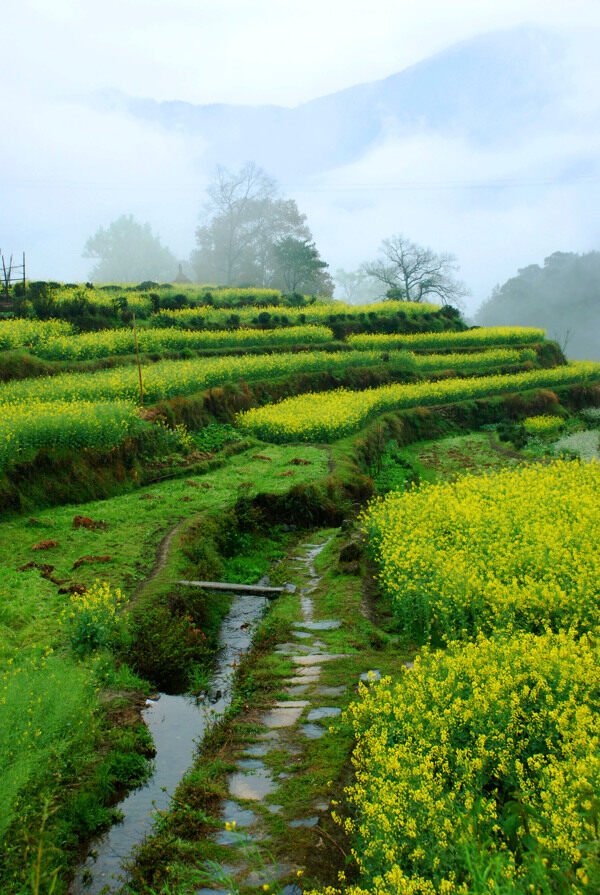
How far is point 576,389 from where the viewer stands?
32156 mm

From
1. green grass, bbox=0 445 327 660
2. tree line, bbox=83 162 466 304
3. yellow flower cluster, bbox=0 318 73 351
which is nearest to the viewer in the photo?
green grass, bbox=0 445 327 660

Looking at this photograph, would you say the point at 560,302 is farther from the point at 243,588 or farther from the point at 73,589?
the point at 73,589

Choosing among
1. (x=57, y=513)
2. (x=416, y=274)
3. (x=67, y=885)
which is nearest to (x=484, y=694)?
(x=67, y=885)

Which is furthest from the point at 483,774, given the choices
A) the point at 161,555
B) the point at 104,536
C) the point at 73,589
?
the point at 104,536

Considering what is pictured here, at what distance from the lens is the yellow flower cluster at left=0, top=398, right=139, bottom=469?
473 inches

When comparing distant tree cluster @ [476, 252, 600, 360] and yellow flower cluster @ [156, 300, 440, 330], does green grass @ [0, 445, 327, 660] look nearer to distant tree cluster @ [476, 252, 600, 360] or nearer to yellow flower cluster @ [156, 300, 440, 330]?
yellow flower cluster @ [156, 300, 440, 330]

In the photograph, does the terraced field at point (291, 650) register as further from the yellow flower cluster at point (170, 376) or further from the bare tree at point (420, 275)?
the bare tree at point (420, 275)

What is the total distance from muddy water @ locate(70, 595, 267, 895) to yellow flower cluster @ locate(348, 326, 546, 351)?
85.0ft

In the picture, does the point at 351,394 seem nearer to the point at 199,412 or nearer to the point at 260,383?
the point at 260,383

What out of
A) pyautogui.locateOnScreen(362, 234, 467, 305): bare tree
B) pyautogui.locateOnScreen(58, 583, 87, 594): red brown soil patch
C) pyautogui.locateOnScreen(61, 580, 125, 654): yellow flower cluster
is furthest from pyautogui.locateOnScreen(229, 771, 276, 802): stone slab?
pyautogui.locateOnScreen(362, 234, 467, 305): bare tree

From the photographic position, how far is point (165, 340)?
25.9 meters

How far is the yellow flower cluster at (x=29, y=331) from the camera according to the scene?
21328mm

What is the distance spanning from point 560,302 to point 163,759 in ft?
342

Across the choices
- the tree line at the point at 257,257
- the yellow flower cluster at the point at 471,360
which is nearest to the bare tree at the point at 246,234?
the tree line at the point at 257,257
